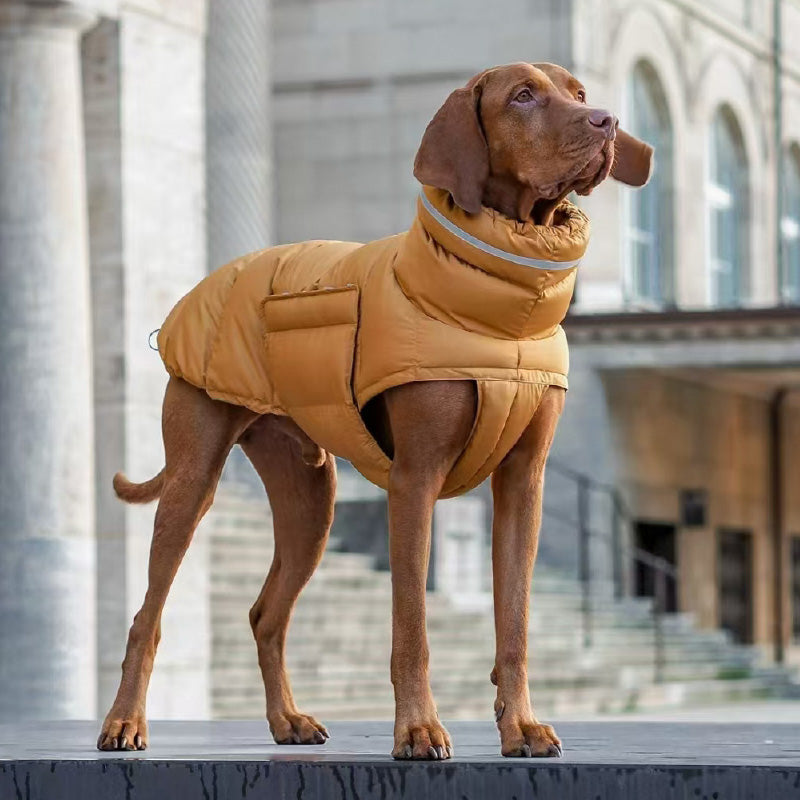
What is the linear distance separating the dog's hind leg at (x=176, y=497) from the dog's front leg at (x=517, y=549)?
99 centimetres

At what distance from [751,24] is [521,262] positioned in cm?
2774

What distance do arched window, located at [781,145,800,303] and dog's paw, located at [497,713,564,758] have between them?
29767mm

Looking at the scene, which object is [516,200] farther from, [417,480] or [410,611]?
[410,611]

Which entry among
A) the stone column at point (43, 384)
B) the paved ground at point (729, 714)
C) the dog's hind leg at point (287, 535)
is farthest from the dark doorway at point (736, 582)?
the dog's hind leg at point (287, 535)

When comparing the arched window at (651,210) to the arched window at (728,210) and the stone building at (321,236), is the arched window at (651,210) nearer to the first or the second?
the stone building at (321,236)

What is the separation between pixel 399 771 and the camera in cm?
559

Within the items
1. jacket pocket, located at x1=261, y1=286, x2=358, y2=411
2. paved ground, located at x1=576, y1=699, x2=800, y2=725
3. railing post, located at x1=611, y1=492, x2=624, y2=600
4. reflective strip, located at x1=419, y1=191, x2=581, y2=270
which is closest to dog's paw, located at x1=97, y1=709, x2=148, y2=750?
jacket pocket, located at x1=261, y1=286, x2=358, y2=411

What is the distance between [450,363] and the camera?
591 centimetres

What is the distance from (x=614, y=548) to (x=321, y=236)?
6245 mm

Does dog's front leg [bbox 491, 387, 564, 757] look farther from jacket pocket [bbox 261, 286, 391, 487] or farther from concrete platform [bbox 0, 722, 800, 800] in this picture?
jacket pocket [bbox 261, 286, 391, 487]

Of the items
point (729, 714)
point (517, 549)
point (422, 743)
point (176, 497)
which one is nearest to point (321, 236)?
point (729, 714)

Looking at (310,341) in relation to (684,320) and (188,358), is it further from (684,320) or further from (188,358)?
(684,320)

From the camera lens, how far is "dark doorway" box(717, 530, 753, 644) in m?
29.1

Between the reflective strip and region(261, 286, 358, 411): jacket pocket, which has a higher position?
the reflective strip
